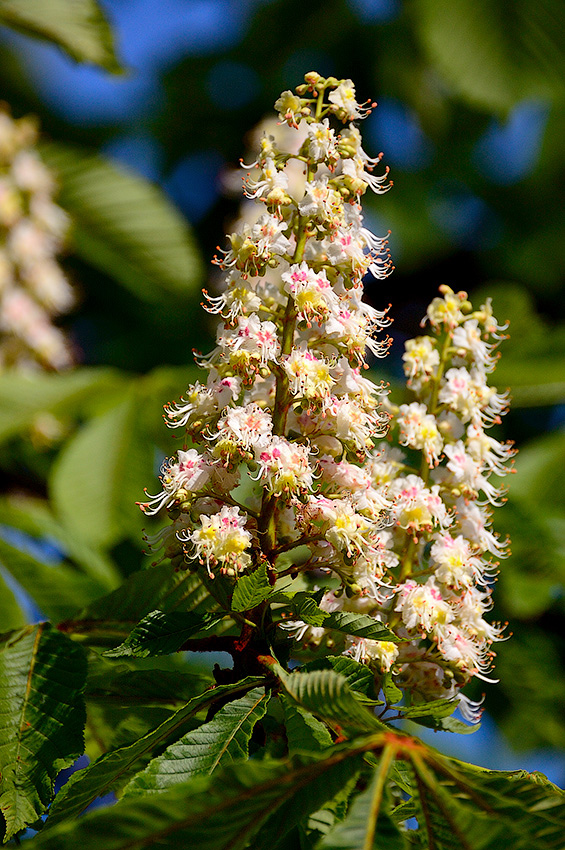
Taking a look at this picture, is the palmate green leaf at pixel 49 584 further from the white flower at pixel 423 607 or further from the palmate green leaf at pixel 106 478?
the white flower at pixel 423 607

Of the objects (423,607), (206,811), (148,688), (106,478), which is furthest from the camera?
(106,478)

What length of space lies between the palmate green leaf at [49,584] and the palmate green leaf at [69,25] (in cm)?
137

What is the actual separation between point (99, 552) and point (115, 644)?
109cm

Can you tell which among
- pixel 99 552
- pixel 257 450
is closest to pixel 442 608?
pixel 257 450

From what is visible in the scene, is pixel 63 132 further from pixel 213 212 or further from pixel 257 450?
pixel 257 450

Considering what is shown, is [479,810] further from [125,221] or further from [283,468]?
[125,221]

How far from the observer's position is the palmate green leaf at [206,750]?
1.07m

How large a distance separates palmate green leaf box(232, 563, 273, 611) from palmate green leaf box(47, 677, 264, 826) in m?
0.10

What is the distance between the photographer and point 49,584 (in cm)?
187

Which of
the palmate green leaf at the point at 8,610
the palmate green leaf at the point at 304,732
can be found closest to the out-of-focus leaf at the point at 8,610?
the palmate green leaf at the point at 8,610

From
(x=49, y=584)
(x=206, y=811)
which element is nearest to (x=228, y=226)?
(x=49, y=584)

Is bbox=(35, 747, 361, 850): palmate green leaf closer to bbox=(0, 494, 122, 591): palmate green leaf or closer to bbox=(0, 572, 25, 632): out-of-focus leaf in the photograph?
bbox=(0, 572, 25, 632): out-of-focus leaf

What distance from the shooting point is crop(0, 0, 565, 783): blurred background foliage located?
8.46ft

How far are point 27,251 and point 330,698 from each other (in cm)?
316
